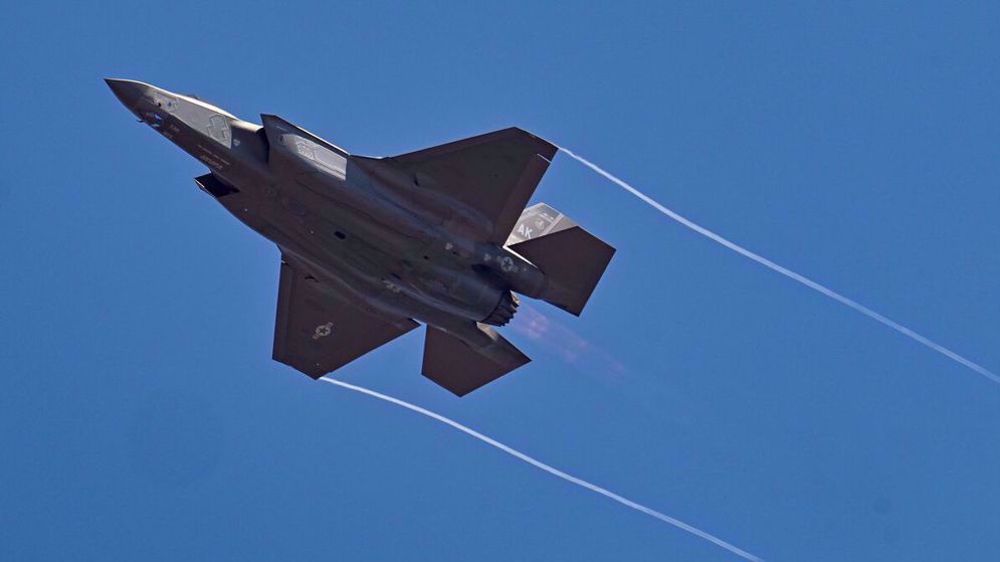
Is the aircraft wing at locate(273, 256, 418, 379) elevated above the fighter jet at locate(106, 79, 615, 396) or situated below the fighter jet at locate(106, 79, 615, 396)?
below

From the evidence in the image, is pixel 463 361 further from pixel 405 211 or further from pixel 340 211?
pixel 340 211

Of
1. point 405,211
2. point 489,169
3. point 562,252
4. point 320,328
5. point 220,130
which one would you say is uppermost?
point 489,169

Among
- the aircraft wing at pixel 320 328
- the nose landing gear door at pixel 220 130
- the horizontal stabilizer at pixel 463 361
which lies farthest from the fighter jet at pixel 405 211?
the aircraft wing at pixel 320 328

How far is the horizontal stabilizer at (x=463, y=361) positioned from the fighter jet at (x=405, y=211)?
5.57ft

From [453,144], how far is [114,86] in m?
7.53

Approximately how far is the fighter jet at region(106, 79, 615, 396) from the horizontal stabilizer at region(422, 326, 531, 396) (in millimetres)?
1698

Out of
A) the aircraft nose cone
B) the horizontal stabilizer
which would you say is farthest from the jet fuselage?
the horizontal stabilizer

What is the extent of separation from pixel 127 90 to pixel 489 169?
321 inches

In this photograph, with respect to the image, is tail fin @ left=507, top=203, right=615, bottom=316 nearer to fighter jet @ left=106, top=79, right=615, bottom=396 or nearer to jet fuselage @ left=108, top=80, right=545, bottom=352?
fighter jet @ left=106, top=79, right=615, bottom=396

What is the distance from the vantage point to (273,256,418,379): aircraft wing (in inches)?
1357

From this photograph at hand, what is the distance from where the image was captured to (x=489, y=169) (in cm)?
2938

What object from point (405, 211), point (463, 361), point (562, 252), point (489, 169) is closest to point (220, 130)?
point (405, 211)

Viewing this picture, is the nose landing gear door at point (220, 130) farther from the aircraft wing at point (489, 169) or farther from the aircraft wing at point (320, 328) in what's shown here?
the aircraft wing at point (320, 328)

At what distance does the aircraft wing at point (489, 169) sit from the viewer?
2906 centimetres
